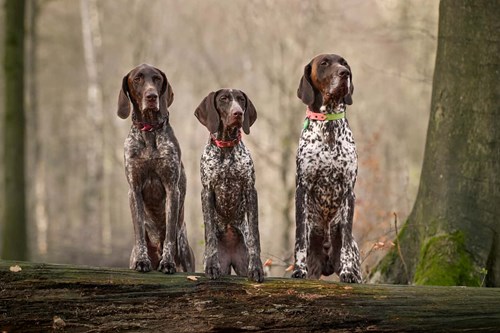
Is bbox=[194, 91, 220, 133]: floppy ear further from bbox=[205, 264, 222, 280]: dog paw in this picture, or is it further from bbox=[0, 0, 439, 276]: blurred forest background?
bbox=[0, 0, 439, 276]: blurred forest background

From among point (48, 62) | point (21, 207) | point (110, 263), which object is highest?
point (48, 62)

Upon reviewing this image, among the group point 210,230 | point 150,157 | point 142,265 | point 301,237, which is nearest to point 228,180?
point 210,230

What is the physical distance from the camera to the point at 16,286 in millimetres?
5664

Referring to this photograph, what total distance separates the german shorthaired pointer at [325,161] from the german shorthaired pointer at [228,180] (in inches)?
18.5

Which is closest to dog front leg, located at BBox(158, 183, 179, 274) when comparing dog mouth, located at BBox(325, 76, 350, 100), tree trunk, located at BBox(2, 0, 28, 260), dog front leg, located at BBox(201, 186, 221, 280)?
dog front leg, located at BBox(201, 186, 221, 280)

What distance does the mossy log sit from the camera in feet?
18.6

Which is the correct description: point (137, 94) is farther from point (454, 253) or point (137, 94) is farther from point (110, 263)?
point (110, 263)

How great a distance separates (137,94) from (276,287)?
199 cm

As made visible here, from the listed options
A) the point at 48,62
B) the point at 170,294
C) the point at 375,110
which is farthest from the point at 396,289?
the point at 48,62

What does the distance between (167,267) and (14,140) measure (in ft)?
24.7

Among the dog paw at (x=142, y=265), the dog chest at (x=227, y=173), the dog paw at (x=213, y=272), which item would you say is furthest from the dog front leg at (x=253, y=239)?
the dog paw at (x=142, y=265)

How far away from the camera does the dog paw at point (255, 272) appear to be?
19.9ft

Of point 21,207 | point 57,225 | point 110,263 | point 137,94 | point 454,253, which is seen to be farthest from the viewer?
point 57,225

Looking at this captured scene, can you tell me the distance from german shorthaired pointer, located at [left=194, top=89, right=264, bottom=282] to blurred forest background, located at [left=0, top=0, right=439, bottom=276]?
21.5ft
